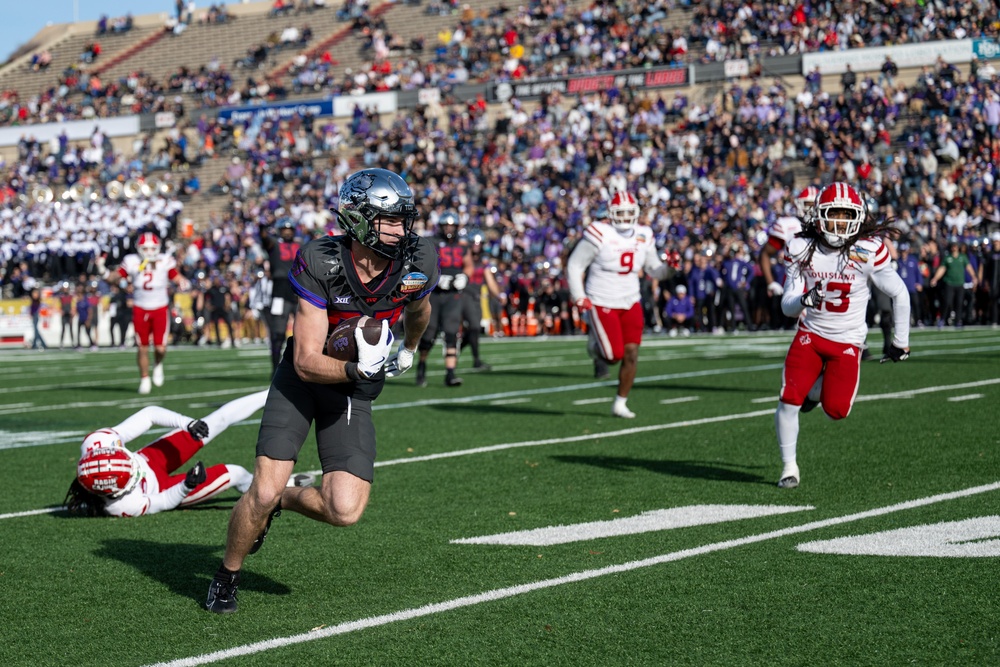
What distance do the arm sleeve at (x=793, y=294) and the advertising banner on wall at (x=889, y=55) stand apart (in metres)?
24.9

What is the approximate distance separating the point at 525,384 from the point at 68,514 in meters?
8.35

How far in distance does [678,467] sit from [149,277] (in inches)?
324

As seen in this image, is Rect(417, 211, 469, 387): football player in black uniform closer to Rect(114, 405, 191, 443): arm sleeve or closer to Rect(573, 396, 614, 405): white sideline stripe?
Rect(573, 396, 614, 405): white sideline stripe

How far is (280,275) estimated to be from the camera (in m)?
15.1

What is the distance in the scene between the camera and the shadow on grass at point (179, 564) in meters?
5.30

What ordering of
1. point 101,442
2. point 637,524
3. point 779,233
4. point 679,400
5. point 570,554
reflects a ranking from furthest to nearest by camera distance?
point 679,400 → point 779,233 → point 101,442 → point 637,524 → point 570,554

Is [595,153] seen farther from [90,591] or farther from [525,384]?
[90,591]

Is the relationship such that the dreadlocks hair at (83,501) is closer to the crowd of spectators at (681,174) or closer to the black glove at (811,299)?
the black glove at (811,299)

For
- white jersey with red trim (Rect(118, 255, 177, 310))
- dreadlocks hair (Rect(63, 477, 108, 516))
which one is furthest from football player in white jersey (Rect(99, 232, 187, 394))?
dreadlocks hair (Rect(63, 477, 108, 516))

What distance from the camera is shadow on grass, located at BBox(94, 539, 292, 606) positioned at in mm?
5301

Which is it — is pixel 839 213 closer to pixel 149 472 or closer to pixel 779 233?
pixel 779 233

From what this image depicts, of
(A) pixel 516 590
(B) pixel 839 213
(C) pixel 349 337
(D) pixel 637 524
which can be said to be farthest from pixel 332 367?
(B) pixel 839 213

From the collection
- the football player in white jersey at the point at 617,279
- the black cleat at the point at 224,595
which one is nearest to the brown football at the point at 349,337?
the black cleat at the point at 224,595

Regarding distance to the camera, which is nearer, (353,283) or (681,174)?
(353,283)
